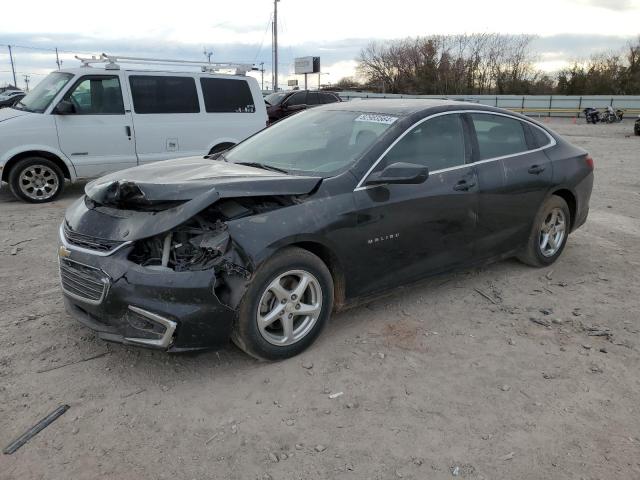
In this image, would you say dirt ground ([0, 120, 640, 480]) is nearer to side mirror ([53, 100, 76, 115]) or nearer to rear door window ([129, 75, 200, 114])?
side mirror ([53, 100, 76, 115])

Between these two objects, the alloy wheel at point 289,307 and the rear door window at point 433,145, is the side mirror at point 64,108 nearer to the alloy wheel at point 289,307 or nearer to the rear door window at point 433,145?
the rear door window at point 433,145

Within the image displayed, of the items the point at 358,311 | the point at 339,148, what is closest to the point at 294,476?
the point at 358,311

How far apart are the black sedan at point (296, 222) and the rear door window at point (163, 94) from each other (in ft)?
14.1

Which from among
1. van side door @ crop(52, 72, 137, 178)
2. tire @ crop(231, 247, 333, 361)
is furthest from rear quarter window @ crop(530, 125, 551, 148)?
van side door @ crop(52, 72, 137, 178)

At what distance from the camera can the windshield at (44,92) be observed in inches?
312

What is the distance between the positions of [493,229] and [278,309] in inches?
88.5

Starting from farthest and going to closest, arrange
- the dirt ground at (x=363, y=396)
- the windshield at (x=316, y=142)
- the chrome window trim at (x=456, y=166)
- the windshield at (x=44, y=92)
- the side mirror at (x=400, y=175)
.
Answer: the windshield at (x=44, y=92)
the windshield at (x=316, y=142)
the chrome window trim at (x=456, y=166)
the side mirror at (x=400, y=175)
the dirt ground at (x=363, y=396)

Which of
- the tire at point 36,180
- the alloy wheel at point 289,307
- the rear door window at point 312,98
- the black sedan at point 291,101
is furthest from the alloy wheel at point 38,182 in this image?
the rear door window at point 312,98

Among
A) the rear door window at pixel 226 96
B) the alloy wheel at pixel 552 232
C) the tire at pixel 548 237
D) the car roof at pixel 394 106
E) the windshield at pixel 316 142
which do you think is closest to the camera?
the windshield at pixel 316 142

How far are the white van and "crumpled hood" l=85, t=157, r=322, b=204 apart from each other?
472 cm

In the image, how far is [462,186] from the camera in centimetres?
429

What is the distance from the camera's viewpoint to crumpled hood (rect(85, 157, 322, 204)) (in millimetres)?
3209

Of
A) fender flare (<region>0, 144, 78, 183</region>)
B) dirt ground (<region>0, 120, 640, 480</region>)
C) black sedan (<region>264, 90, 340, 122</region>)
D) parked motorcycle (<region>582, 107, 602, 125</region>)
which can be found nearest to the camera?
dirt ground (<region>0, 120, 640, 480</region>)

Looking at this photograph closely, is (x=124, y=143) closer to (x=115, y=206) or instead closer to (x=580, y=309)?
(x=115, y=206)
